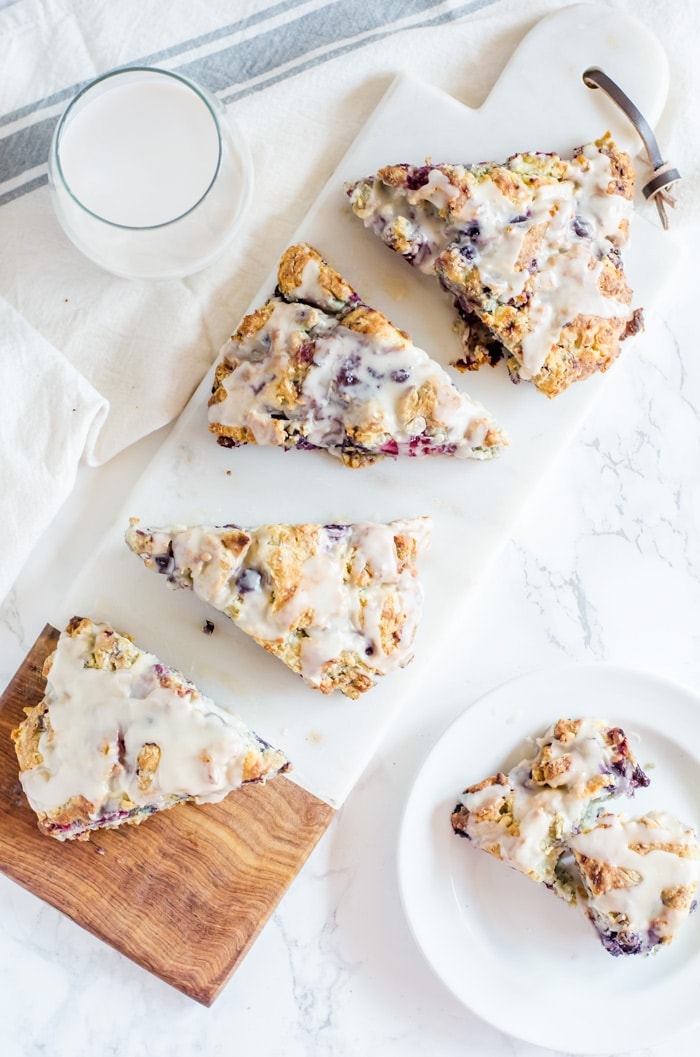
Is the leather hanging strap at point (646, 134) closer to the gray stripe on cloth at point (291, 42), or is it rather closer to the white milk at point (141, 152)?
the gray stripe on cloth at point (291, 42)

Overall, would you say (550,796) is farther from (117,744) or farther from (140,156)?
(140,156)

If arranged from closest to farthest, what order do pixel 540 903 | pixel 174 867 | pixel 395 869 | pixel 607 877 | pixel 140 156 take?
pixel 140 156, pixel 607 877, pixel 174 867, pixel 540 903, pixel 395 869

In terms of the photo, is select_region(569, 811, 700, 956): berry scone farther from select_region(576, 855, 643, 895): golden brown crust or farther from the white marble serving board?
the white marble serving board

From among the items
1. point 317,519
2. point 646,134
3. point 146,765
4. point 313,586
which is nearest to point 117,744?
point 146,765

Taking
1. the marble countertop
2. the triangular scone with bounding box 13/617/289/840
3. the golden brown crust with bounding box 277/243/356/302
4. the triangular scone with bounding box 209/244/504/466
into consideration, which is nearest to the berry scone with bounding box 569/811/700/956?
the marble countertop

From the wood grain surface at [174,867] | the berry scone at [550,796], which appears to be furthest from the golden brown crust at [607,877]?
the wood grain surface at [174,867]

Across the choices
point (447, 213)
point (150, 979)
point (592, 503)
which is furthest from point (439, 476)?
point (150, 979)

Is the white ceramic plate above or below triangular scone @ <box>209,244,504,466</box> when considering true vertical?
below
